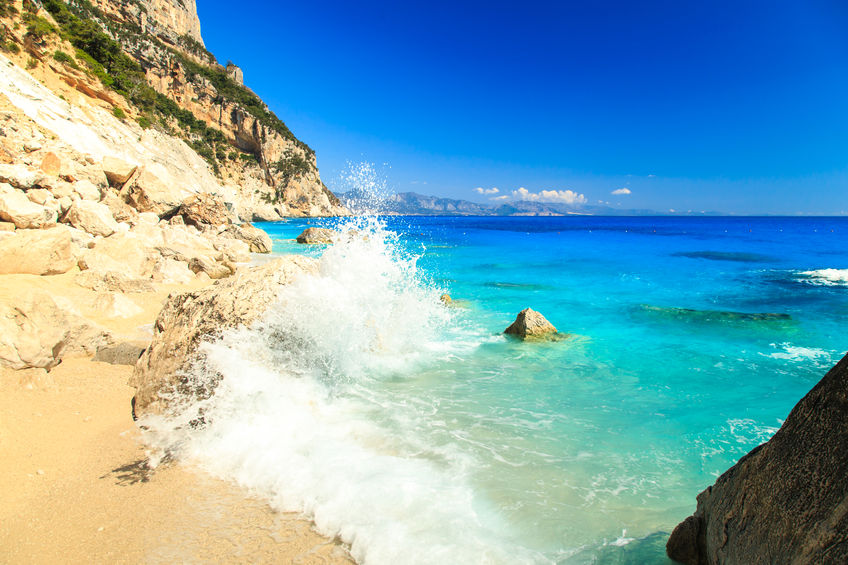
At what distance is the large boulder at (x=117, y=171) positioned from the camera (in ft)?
57.3

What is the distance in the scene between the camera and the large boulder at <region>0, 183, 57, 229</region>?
9383mm

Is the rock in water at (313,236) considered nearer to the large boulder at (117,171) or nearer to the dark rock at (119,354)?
the large boulder at (117,171)

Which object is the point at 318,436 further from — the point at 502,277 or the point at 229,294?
the point at 502,277

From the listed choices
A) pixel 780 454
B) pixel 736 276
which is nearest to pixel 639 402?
pixel 780 454

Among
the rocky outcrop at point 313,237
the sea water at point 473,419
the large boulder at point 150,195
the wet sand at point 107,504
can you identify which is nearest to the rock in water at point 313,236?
the rocky outcrop at point 313,237

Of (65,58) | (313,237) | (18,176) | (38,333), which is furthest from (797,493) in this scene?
(65,58)

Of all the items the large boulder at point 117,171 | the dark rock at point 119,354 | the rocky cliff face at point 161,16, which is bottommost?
the dark rock at point 119,354

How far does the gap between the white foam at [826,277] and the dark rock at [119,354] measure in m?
25.8

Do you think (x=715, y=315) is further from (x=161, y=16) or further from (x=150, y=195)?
(x=161, y=16)

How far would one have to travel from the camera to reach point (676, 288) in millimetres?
17984

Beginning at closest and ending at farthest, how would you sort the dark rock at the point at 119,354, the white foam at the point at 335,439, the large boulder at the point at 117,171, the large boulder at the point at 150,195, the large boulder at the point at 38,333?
the white foam at the point at 335,439 → the large boulder at the point at 38,333 → the dark rock at the point at 119,354 → the large boulder at the point at 117,171 → the large boulder at the point at 150,195

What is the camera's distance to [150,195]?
Result: 1817 centimetres

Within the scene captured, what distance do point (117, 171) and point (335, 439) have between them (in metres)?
19.0

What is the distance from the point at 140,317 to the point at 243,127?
83.4 meters
